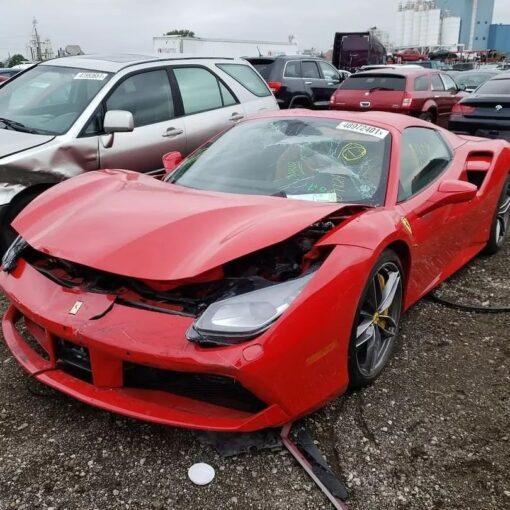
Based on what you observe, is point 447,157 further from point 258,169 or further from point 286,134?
point 258,169

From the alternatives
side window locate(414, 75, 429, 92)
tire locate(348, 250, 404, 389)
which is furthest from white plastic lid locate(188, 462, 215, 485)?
side window locate(414, 75, 429, 92)

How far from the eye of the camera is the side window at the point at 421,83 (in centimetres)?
1041

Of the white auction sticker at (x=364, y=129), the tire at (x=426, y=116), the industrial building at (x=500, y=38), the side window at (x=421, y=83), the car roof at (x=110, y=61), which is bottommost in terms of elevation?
the industrial building at (x=500, y=38)

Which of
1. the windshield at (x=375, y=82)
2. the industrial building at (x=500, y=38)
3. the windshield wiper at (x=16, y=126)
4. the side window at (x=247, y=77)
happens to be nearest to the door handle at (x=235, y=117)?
the side window at (x=247, y=77)

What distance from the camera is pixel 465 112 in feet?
26.3

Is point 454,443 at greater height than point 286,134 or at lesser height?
lesser

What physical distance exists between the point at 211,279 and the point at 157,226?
1.17ft

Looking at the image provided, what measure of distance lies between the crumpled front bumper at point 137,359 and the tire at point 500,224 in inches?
121

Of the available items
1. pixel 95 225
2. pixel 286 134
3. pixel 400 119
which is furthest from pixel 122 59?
pixel 95 225

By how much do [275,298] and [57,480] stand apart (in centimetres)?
107

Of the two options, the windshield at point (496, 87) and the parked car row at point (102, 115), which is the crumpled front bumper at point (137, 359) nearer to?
the parked car row at point (102, 115)

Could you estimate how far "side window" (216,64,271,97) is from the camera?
6145mm

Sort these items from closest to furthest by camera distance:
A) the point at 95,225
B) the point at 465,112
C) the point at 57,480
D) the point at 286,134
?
the point at 57,480
the point at 95,225
the point at 286,134
the point at 465,112

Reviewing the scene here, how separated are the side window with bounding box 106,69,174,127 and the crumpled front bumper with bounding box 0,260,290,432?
2.83 meters
